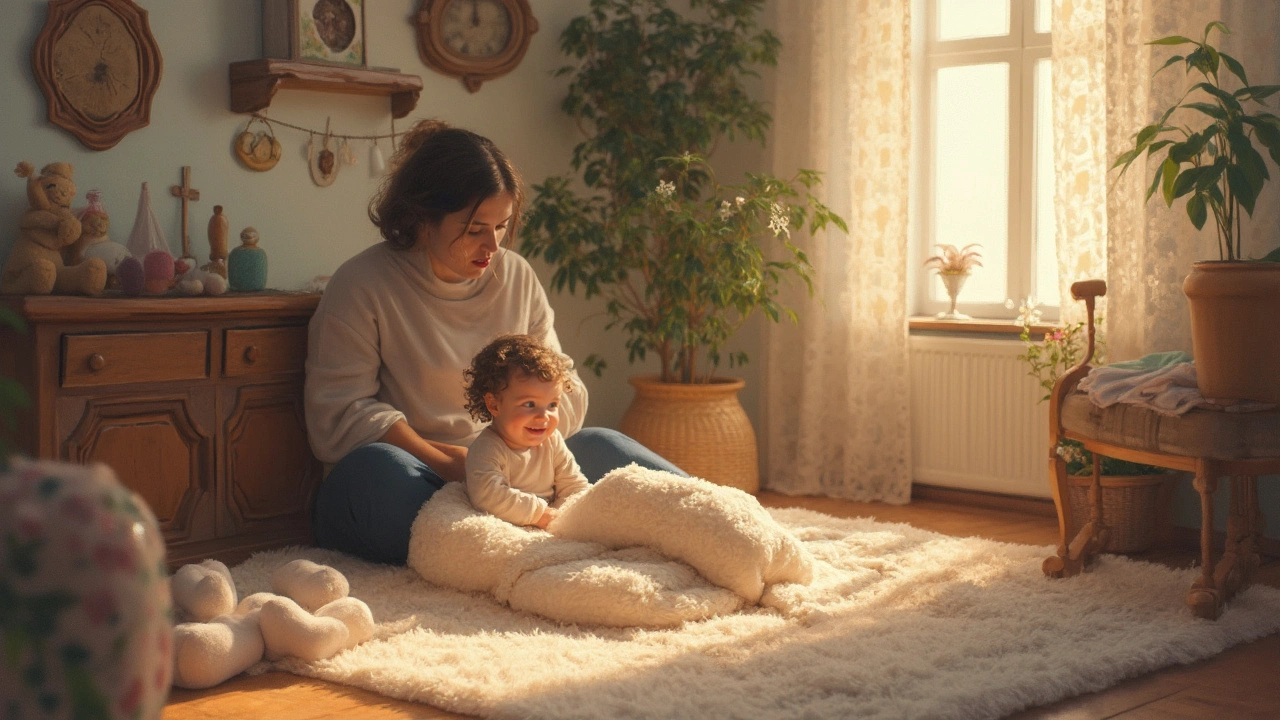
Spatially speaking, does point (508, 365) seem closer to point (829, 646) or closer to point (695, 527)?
point (695, 527)

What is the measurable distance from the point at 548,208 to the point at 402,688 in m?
2.19

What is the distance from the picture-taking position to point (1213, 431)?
2.55 meters

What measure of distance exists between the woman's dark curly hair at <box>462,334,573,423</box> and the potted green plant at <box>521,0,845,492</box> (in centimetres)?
118

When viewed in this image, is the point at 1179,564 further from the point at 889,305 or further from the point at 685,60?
the point at 685,60

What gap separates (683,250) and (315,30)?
1262mm

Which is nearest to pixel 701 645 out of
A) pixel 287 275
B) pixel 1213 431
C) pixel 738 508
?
pixel 738 508

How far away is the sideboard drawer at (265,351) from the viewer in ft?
10.1

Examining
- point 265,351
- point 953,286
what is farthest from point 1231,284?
point 265,351

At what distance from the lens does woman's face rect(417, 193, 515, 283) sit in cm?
297

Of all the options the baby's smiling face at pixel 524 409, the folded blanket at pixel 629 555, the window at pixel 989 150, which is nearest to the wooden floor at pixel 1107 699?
the folded blanket at pixel 629 555

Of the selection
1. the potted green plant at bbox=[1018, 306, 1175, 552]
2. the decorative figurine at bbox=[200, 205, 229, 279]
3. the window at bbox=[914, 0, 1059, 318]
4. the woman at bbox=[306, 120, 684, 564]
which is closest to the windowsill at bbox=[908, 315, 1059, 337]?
the window at bbox=[914, 0, 1059, 318]

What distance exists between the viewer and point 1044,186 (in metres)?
4.07

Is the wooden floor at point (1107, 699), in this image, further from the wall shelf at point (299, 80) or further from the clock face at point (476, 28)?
the clock face at point (476, 28)

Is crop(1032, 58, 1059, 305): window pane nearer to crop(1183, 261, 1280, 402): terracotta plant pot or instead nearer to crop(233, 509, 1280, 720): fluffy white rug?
crop(233, 509, 1280, 720): fluffy white rug
